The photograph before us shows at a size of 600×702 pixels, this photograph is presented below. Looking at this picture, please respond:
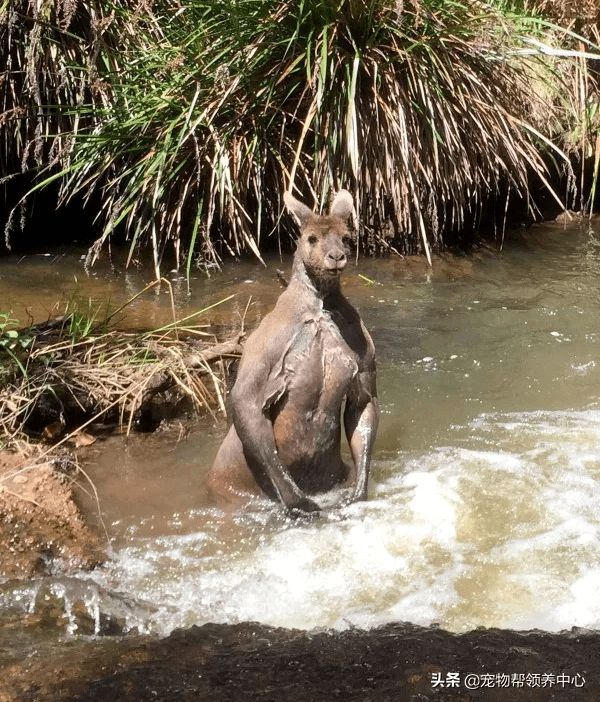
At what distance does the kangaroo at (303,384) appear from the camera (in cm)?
480

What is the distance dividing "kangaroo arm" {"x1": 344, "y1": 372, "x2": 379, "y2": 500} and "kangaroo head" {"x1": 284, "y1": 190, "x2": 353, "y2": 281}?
0.60 metres

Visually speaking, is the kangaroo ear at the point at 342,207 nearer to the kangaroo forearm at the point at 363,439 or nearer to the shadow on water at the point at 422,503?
the kangaroo forearm at the point at 363,439

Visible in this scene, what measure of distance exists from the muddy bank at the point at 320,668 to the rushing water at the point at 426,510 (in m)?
0.40

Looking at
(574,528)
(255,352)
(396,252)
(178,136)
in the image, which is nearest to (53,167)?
(178,136)

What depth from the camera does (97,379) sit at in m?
5.90

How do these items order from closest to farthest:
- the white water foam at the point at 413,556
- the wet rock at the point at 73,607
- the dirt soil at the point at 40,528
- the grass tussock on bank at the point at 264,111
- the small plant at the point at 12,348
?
1. the wet rock at the point at 73,607
2. the white water foam at the point at 413,556
3. the dirt soil at the point at 40,528
4. the small plant at the point at 12,348
5. the grass tussock on bank at the point at 264,111

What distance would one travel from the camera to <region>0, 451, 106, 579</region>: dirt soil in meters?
4.30

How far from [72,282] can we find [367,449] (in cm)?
421

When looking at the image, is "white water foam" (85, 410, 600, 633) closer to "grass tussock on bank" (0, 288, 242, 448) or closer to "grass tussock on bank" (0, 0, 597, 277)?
"grass tussock on bank" (0, 288, 242, 448)

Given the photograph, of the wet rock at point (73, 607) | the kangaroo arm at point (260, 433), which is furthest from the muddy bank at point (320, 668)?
the kangaroo arm at point (260, 433)

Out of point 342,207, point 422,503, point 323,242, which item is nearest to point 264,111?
point 342,207

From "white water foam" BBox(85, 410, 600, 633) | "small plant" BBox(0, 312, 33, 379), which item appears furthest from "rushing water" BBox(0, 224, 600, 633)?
"small plant" BBox(0, 312, 33, 379)

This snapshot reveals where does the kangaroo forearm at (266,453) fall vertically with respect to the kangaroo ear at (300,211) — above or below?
below

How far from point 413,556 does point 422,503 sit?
50 centimetres
